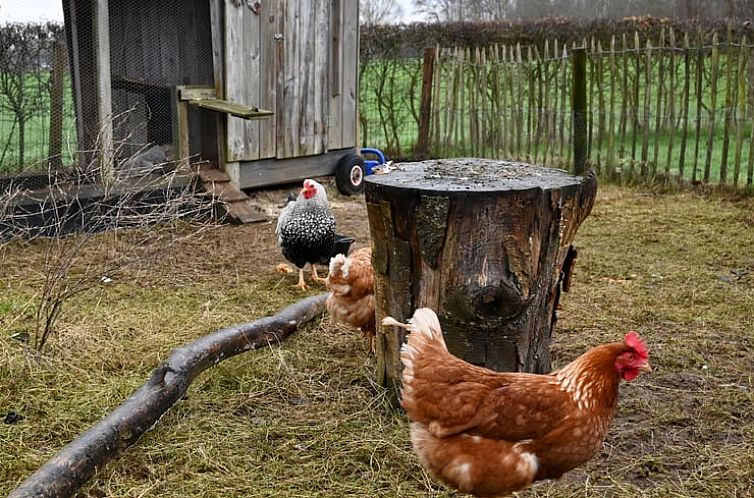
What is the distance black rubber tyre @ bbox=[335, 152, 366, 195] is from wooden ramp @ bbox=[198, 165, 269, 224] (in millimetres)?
1594

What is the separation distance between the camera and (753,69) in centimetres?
926

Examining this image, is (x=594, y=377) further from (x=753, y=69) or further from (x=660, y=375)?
(x=753, y=69)

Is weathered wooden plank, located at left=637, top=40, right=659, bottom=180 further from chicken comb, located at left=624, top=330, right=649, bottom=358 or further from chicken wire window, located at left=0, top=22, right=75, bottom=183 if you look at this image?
chicken comb, located at left=624, top=330, right=649, bottom=358

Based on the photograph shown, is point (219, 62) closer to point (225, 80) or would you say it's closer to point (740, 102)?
point (225, 80)

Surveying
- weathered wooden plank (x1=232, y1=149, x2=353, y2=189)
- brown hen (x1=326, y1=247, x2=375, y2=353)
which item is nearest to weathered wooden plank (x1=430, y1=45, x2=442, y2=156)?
weathered wooden plank (x1=232, y1=149, x2=353, y2=189)

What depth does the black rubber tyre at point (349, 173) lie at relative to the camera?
32.3 ft

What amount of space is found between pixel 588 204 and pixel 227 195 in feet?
17.4

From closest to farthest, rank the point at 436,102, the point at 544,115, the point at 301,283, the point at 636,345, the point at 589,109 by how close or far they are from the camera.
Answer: the point at 636,345
the point at 301,283
the point at 589,109
the point at 544,115
the point at 436,102

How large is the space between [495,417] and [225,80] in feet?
21.3

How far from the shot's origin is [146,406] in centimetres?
349

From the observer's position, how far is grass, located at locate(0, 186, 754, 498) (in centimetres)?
324

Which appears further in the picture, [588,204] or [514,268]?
[588,204]

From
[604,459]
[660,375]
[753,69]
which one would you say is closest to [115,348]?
[604,459]

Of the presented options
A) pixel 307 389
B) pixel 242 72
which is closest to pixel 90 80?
pixel 242 72
